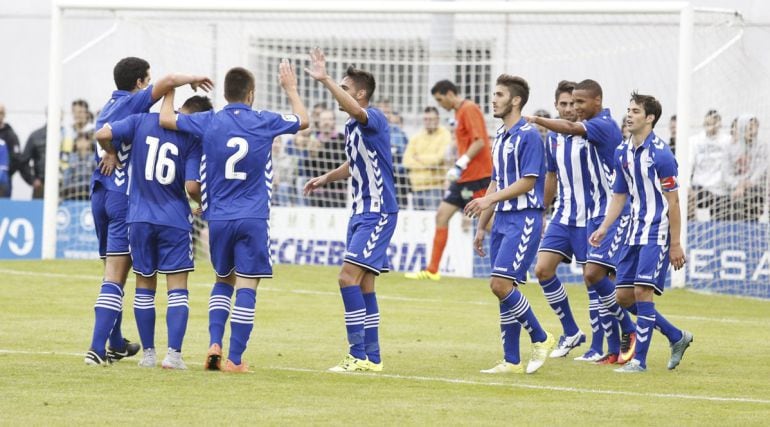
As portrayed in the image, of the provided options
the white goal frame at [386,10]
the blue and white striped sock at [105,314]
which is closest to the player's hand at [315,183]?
the blue and white striped sock at [105,314]

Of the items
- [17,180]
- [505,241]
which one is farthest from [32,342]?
[17,180]

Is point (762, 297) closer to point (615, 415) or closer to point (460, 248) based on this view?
point (460, 248)

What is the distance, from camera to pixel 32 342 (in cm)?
1198

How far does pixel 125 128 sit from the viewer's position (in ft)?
33.8

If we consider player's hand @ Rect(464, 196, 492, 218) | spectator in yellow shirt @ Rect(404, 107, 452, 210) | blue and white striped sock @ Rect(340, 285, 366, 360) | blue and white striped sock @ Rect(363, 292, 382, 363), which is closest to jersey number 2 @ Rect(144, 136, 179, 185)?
blue and white striped sock @ Rect(340, 285, 366, 360)

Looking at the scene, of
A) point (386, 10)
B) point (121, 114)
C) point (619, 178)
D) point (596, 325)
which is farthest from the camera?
point (386, 10)

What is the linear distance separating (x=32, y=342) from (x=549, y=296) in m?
4.35

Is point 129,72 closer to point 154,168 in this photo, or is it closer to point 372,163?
point 154,168

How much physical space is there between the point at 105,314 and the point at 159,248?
647mm

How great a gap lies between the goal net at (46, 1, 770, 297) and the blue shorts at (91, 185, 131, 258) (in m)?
9.71

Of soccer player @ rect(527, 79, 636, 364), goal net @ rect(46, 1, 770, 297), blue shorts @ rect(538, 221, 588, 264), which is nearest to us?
soccer player @ rect(527, 79, 636, 364)

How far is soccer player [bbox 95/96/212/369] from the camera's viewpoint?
405 inches

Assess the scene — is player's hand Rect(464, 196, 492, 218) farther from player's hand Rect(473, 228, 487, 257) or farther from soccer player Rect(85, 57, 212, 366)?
soccer player Rect(85, 57, 212, 366)

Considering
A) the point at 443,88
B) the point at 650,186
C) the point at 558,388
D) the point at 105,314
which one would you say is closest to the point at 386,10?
the point at 443,88
